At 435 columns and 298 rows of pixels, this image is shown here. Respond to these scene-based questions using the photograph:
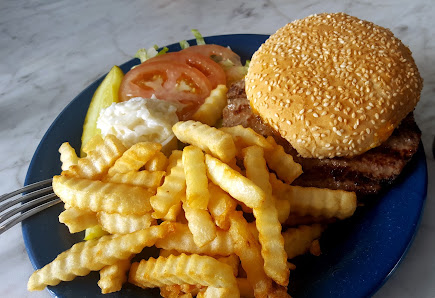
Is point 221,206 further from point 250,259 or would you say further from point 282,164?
point 282,164

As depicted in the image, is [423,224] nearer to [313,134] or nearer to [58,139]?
[313,134]

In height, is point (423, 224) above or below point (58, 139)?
below

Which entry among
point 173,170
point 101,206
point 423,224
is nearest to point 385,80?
point 423,224

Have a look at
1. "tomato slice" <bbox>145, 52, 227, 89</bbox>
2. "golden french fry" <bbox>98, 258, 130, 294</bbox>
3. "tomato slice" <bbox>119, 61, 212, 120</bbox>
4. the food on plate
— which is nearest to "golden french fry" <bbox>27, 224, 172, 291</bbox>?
"golden french fry" <bbox>98, 258, 130, 294</bbox>

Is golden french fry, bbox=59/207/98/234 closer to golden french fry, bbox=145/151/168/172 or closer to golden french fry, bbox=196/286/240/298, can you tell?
Answer: golden french fry, bbox=145/151/168/172

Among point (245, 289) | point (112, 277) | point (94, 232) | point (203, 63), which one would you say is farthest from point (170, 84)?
point (245, 289)

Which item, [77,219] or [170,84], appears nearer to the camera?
[77,219]
